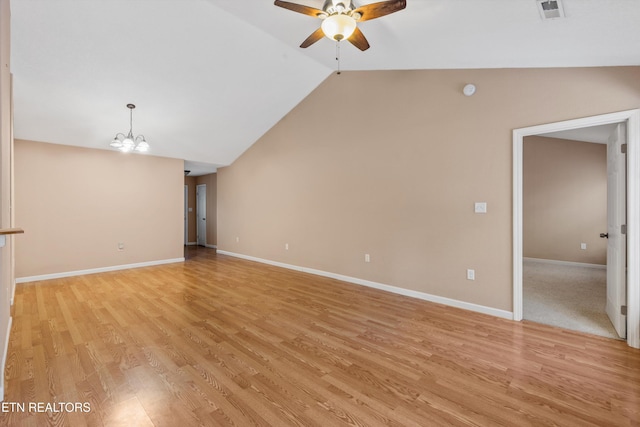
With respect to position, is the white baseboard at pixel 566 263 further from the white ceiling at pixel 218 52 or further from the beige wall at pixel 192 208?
the beige wall at pixel 192 208

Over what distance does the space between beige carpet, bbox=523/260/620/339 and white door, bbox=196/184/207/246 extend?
27.5 ft

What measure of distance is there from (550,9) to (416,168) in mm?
2171

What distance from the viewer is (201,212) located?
941 centimetres

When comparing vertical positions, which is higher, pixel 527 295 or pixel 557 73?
pixel 557 73

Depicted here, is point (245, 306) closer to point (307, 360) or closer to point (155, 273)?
point (307, 360)

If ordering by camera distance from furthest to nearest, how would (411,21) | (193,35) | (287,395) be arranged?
(193,35) → (411,21) → (287,395)

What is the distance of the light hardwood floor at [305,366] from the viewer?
5.70ft

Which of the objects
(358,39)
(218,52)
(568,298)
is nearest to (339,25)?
(358,39)

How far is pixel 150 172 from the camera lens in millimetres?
6246

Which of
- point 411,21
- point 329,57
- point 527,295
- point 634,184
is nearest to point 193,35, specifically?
point 329,57

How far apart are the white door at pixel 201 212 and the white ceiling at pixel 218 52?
366 centimetres

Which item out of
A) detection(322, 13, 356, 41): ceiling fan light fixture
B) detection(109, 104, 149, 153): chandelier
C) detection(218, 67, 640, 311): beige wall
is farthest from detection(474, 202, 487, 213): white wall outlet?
detection(109, 104, 149, 153): chandelier

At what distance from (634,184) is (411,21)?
243 cm

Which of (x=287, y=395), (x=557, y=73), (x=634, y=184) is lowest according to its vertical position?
(x=287, y=395)
